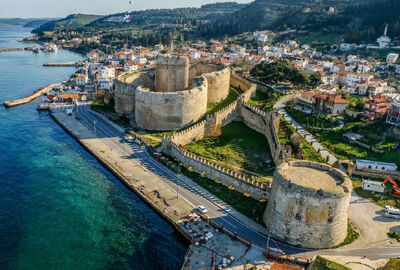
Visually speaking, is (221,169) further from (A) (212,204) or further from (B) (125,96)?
(B) (125,96)

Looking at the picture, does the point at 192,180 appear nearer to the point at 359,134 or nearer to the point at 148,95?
the point at 148,95

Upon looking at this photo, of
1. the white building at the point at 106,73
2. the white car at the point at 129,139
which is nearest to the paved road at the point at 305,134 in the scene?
the white car at the point at 129,139

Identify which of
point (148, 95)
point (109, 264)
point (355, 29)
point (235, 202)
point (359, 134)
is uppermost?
point (355, 29)

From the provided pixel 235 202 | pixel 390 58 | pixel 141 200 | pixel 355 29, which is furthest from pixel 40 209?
pixel 355 29

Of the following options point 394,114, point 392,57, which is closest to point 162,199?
point 394,114

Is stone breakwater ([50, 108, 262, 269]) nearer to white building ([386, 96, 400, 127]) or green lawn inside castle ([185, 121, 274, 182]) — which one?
green lawn inside castle ([185, 121, 274, 182])

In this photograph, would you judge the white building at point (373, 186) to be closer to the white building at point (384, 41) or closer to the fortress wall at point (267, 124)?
the fortress wall at point (267, 124)
